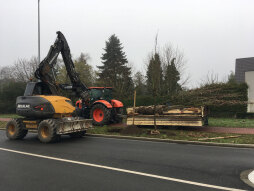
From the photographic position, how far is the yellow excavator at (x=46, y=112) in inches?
344

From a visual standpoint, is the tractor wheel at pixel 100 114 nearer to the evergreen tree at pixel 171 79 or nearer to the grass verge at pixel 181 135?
the grass verge at pixel 181 135

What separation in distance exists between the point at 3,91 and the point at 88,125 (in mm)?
24329

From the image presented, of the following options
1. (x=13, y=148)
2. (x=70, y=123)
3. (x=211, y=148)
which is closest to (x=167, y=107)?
(x=211, y=148)

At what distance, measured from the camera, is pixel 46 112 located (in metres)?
8.90

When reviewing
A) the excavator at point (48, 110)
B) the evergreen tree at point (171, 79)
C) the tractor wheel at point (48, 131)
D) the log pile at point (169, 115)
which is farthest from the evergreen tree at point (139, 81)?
the tractor wheel at point (48, 131)

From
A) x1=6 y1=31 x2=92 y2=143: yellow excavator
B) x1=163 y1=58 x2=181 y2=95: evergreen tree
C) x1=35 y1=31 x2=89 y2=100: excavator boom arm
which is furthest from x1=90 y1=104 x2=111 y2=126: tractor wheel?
x1=163 y1=58 x2=181 y2=95: evergreen tree

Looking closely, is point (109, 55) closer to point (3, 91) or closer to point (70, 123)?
point (3, 91)

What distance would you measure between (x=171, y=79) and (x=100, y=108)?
524 inches

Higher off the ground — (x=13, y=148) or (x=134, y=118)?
(x=134, y=118)

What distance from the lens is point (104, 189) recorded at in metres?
4.00

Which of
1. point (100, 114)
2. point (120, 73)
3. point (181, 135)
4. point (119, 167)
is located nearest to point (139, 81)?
point (120, 73)

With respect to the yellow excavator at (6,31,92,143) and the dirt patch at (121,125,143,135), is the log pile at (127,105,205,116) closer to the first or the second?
the dirt patch at (121,125,143,135)

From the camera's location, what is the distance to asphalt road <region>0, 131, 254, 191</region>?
4230 mm

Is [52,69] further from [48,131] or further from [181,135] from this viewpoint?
[181,135]
